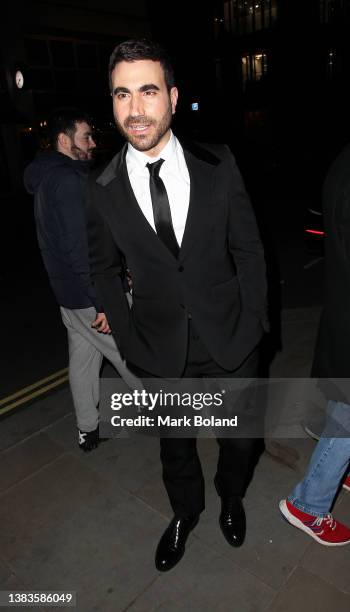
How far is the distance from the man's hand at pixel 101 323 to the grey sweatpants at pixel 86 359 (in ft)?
0.40

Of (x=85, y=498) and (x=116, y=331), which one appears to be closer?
(x=116, y=331)

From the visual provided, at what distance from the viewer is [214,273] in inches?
78.7

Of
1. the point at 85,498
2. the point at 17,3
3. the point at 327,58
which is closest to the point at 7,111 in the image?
the point at 17,3

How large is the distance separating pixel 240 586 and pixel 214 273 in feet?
4.94

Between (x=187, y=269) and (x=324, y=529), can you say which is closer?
(x=187, y=269)

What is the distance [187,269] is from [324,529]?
5.02ft

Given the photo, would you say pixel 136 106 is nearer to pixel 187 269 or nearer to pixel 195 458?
pixel 187 269

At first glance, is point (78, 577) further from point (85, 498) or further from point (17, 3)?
point (17, 3)

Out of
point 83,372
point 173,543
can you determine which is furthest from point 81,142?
point 173,543

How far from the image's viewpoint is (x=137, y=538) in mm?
2396

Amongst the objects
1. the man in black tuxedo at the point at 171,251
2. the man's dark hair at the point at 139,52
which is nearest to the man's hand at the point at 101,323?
the man in black tuxedo at the point at 171,251

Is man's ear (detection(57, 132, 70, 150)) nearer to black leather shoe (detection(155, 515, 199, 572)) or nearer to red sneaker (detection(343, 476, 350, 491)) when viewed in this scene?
black leather shoe (detection(155, 515, 199, 572))

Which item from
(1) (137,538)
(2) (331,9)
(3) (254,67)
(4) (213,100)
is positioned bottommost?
(1) (137,538)

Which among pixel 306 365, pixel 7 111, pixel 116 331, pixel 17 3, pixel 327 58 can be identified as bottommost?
pixel 306 365
